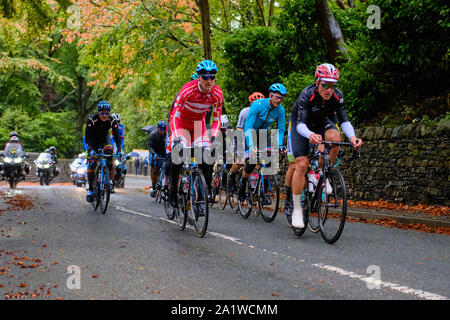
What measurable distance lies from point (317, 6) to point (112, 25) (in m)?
10.2

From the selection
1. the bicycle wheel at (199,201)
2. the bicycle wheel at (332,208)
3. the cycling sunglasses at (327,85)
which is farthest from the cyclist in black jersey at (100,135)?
the cycling sunglasses at (327,85)

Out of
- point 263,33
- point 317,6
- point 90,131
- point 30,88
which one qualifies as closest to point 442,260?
point 90,131

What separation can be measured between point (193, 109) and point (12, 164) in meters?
16.7

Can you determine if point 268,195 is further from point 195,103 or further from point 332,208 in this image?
point 332,208

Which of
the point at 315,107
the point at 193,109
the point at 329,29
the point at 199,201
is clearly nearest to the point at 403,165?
the point at 329,29

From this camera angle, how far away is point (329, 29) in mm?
16062

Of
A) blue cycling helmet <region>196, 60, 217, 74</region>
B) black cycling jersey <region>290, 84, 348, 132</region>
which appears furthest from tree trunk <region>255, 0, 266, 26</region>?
black cycling jersey <region>290, 84, 348, 132</region>

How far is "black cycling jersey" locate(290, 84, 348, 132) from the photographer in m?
7.25

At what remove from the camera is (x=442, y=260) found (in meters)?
6.05

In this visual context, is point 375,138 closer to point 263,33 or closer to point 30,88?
point 263,33

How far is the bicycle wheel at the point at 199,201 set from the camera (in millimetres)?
7512

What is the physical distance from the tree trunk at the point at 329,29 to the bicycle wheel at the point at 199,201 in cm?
927

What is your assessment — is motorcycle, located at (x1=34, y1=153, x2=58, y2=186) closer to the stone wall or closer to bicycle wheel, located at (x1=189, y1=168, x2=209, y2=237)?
the stone wall
